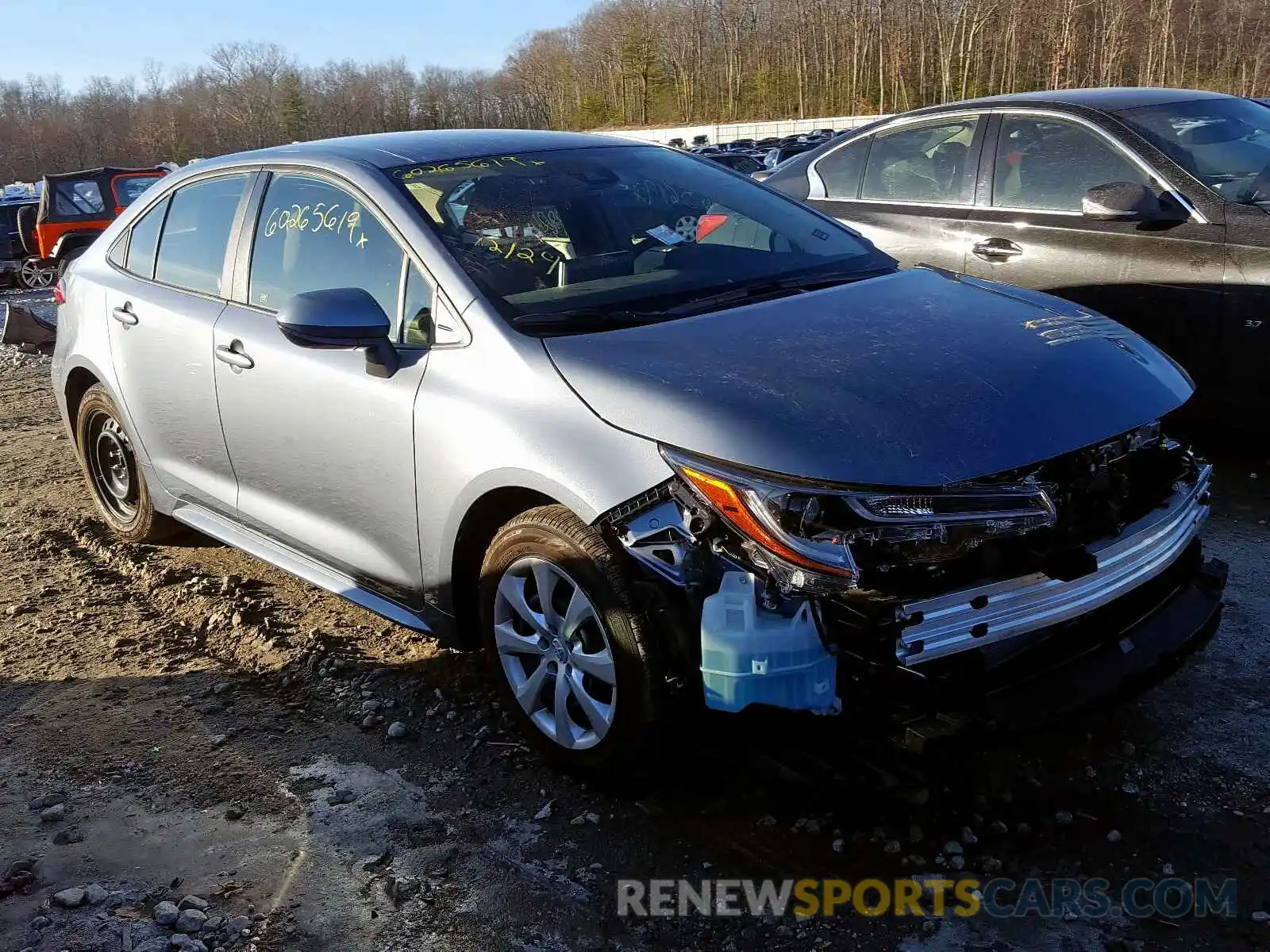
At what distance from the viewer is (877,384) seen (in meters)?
2.72

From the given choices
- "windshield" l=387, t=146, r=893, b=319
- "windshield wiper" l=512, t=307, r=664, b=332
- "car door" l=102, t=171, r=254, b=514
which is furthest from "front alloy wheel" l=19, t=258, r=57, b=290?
"windshield wiper" l=512, t=307, r=664, b=332

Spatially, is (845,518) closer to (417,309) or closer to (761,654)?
(761,654)

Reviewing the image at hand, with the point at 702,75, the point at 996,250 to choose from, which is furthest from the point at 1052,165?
the point at 702,75

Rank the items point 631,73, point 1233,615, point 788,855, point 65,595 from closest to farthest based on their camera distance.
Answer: point 788,855 < point 1233,615 < point 65,595 < point 631,73

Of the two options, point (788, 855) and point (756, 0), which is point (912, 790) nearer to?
point (788, 855)

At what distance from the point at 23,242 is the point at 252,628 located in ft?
54.9

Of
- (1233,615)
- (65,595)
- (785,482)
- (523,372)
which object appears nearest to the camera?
(785,482)

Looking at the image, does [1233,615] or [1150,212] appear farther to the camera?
[1150,212]

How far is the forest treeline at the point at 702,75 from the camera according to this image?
48.8 metres

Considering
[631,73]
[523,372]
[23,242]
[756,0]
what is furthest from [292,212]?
[631,73]

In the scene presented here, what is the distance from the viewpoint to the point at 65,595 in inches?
188

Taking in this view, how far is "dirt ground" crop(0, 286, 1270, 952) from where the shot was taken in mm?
2518

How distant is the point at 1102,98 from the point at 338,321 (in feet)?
13.9

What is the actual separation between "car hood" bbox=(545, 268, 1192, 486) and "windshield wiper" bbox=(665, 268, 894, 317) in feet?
0.25
